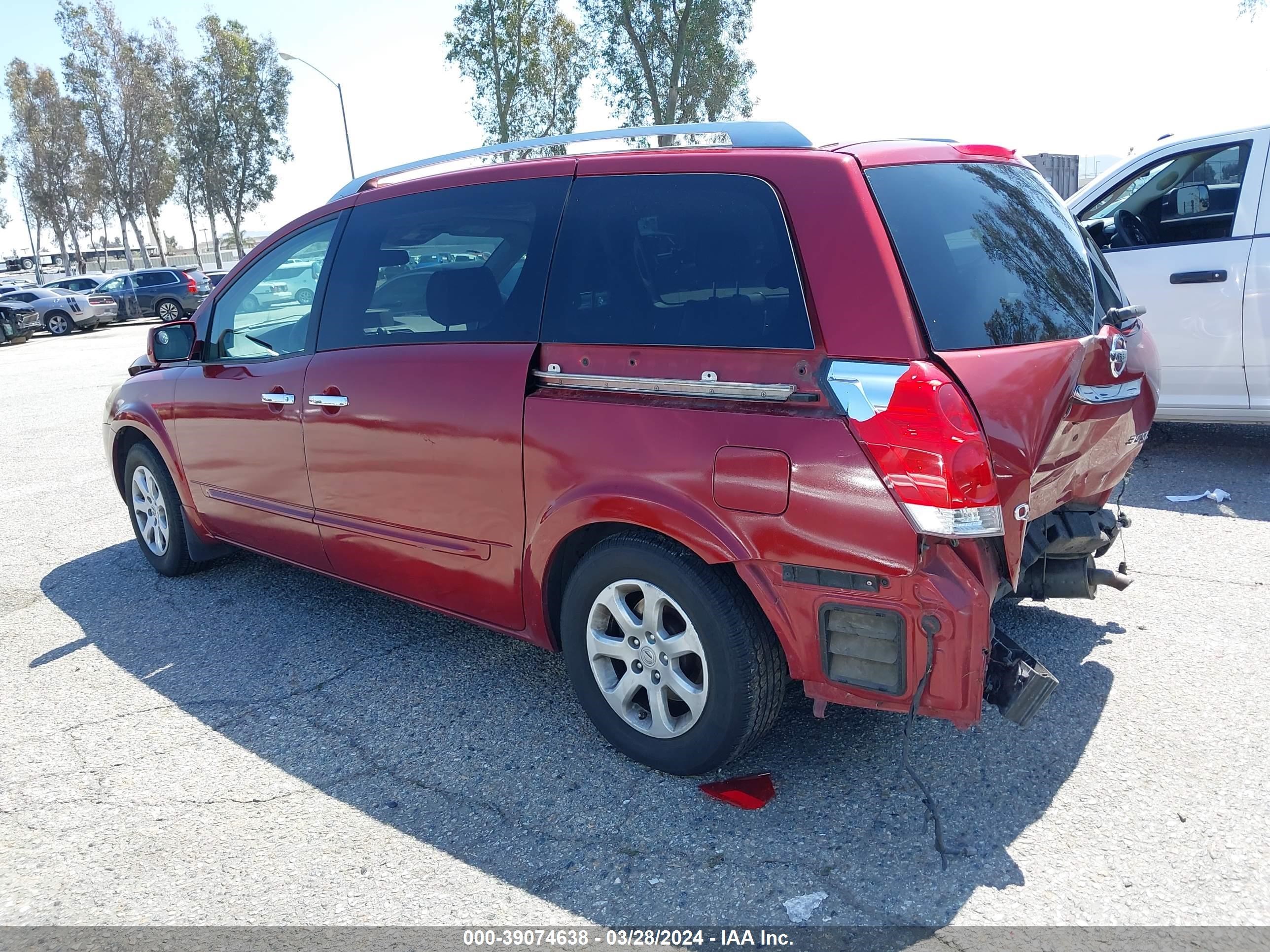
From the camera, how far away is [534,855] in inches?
110

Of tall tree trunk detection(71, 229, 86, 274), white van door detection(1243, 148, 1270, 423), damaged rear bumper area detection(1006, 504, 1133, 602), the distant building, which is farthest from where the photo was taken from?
tall tree trunk detection(71, 229, 86, 274)

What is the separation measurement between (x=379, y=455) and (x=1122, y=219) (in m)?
5.15

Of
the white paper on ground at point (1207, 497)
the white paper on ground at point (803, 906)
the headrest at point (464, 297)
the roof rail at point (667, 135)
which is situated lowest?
the white paper on ground at point (1207, 497)

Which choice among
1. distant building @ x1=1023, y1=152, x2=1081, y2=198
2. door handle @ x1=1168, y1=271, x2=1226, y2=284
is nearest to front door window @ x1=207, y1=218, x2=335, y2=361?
door handle @ x1=1168, y1=271, x2=1226, y2=284

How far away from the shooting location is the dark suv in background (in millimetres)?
30234

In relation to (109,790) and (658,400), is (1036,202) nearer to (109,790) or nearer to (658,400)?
(658,400)

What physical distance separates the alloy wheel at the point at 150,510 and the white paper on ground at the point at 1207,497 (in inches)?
226

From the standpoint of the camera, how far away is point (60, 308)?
2789cm

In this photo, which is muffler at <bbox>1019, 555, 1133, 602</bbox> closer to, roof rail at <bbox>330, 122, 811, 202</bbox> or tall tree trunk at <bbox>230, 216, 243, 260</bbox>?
roof rail at <bbox>330, 122, 811, 202</bbox>

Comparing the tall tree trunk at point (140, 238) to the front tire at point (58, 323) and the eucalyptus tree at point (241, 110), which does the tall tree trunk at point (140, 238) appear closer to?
the eucalyptus tree at point (241, 110)

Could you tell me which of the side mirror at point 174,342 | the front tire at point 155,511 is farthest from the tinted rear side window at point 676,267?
the front tire at point 155,511

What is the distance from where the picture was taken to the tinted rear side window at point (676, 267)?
278cm

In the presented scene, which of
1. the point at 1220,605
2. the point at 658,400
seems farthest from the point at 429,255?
the point at 1220,605

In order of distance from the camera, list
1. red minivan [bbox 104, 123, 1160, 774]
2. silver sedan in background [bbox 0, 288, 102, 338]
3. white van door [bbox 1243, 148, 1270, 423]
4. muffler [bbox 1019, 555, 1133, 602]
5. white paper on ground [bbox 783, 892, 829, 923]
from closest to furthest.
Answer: white paper on ground [bbox 783, 892, 829, 923], red minivan [bbox 104, 123, 1160, 774], muffler [bbox 1019, 555, 1133, 602], white van door [bbox 1243, 148, 1270, 423], silver sedan in background [bbox 0, 288, 102, 338]
